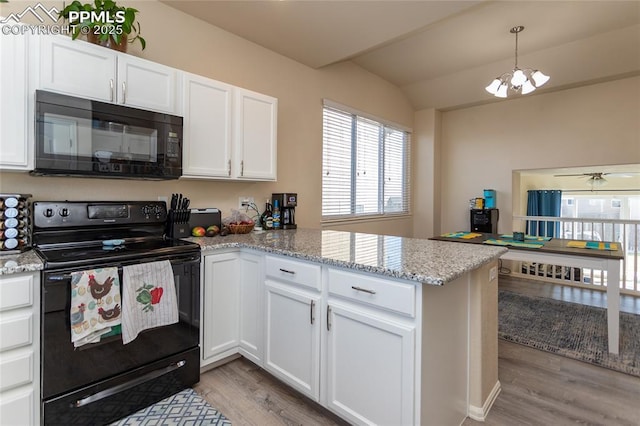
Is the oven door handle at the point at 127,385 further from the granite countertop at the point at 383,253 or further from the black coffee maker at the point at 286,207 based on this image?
the black coffee maker at the point at 286,207

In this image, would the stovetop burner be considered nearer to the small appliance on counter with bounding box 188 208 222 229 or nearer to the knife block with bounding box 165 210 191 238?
the knife block with bounding box 165 210 191 238

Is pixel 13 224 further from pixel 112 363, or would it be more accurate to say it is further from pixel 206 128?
pixel 206 128

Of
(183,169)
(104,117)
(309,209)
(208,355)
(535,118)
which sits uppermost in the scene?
(535,118)

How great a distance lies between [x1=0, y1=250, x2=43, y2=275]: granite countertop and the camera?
1.37 metres

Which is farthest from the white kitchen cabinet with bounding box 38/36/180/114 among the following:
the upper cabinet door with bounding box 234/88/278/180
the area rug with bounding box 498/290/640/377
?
the area rug with bounding box 498/290/640/377

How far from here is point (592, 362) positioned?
2363mm

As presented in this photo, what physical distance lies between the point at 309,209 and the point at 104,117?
217 centimetres

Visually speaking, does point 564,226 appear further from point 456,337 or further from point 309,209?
point 456,337

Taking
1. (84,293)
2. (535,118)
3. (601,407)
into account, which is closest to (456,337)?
(601,407)

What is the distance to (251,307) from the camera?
7.26 ft

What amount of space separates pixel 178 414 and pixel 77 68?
2057 mm

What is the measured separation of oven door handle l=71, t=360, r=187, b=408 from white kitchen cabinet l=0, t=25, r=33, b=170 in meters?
1.24

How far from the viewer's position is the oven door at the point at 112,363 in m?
1.49

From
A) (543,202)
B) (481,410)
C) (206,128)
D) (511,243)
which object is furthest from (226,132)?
(543,202)
